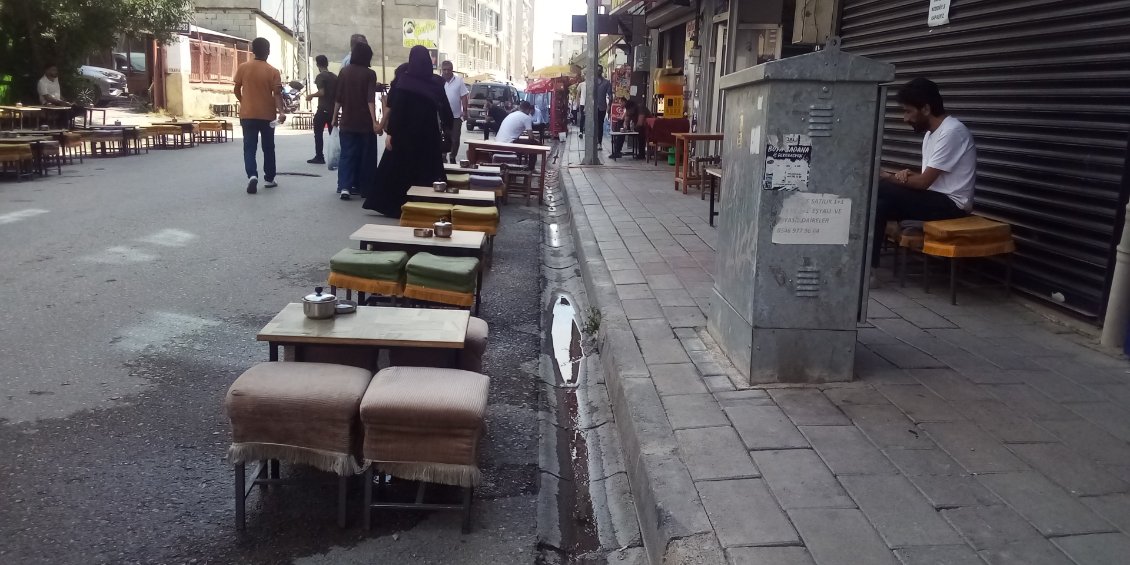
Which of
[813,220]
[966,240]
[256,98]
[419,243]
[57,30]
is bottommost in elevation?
[419,243]

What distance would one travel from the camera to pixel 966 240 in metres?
5.87

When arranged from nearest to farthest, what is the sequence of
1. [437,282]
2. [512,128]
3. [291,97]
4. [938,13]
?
[437,282] < [938,13] < [512,128] < [291,97]

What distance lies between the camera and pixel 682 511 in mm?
3137

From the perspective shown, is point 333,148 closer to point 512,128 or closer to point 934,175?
point 512,128

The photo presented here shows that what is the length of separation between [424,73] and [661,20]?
15243mm

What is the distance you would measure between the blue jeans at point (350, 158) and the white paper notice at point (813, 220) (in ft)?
25.8

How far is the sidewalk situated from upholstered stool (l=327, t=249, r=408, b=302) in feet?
4.52

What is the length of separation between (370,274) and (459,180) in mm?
4510

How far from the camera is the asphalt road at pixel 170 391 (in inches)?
126

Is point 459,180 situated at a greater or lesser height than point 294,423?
greater

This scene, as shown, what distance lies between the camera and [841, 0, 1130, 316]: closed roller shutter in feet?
17.2

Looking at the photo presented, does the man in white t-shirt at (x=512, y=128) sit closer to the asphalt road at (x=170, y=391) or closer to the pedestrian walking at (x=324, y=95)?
the pedestrian walking at (x=324, y=95)

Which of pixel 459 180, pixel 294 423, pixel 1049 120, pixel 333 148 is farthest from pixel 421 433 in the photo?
pixel 333 148

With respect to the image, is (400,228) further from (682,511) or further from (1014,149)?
(1014,149)
